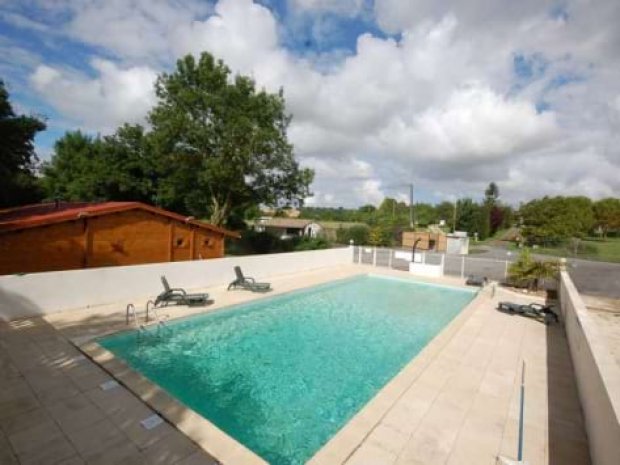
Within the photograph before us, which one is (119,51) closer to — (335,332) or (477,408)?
(335,332)

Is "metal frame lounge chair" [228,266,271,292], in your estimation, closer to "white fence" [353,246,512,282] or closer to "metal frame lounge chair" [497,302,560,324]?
"metal frame lounge chair" [497,302,560,324]

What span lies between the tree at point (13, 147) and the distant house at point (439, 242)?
3185cm

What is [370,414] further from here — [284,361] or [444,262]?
[444,262]

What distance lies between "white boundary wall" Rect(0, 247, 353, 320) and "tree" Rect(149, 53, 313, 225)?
28.8 ft

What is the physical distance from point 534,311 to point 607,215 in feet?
239

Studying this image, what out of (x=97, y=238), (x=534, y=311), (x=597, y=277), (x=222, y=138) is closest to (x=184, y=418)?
(x=97, y=238)

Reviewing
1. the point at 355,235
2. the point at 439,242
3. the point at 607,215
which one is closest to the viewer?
the point at 439,242

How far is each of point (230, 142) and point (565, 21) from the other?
1726cm

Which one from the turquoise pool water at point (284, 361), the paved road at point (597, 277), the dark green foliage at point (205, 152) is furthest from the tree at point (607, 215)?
the turquoise pool water at point (284, 361)

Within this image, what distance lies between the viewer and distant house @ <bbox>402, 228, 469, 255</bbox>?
A: 33.8m

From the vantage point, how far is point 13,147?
69.5 feet

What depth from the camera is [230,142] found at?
70.6ft

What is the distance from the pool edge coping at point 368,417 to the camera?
4.09 metres

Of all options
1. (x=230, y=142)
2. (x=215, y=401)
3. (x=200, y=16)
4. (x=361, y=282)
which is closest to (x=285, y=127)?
(x=230, y=142)
